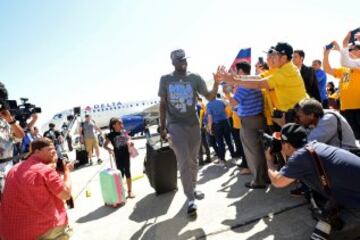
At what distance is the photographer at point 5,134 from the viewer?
3.71 meters

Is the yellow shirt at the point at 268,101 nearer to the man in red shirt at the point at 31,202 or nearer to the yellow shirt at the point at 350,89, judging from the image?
the yellow shirt at the point at 350,89

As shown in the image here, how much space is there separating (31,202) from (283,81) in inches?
118

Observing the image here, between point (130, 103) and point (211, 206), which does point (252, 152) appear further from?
point (130, 103)

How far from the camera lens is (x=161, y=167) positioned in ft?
18.2

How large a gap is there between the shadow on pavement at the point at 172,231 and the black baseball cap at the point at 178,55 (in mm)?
2057

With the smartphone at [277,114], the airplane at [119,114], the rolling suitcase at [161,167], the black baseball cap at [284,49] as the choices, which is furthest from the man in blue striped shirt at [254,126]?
the airplane at [119,114]

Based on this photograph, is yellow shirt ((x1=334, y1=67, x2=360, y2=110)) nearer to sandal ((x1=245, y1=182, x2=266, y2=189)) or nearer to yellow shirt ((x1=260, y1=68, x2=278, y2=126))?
yellow shirt ((x1=260, y1=68, x2=278, y2=126))

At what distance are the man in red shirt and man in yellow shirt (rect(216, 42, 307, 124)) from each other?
2.36 m

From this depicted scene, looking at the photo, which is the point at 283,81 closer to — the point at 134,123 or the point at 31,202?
the point at 31,202

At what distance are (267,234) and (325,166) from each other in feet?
3.80

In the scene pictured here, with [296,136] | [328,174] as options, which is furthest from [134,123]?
[328,174]

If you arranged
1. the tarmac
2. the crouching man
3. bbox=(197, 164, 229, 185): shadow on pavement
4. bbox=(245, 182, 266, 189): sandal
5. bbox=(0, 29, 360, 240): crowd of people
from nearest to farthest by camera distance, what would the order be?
the crouching man → bbox=(0, 29, 360, 240): crowd of people → the tarmac → bbox=(245, 182, 266, 189): sandal → bbox=(197, 164, 229, 185): shadow on pavement

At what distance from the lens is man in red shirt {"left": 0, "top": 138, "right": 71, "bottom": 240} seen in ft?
9.40

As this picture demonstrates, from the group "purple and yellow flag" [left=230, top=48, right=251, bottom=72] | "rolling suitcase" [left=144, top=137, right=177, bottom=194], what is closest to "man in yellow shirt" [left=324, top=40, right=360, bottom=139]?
"purple and yellow flag" [left=230, top=48, right=251, bottom=72]
